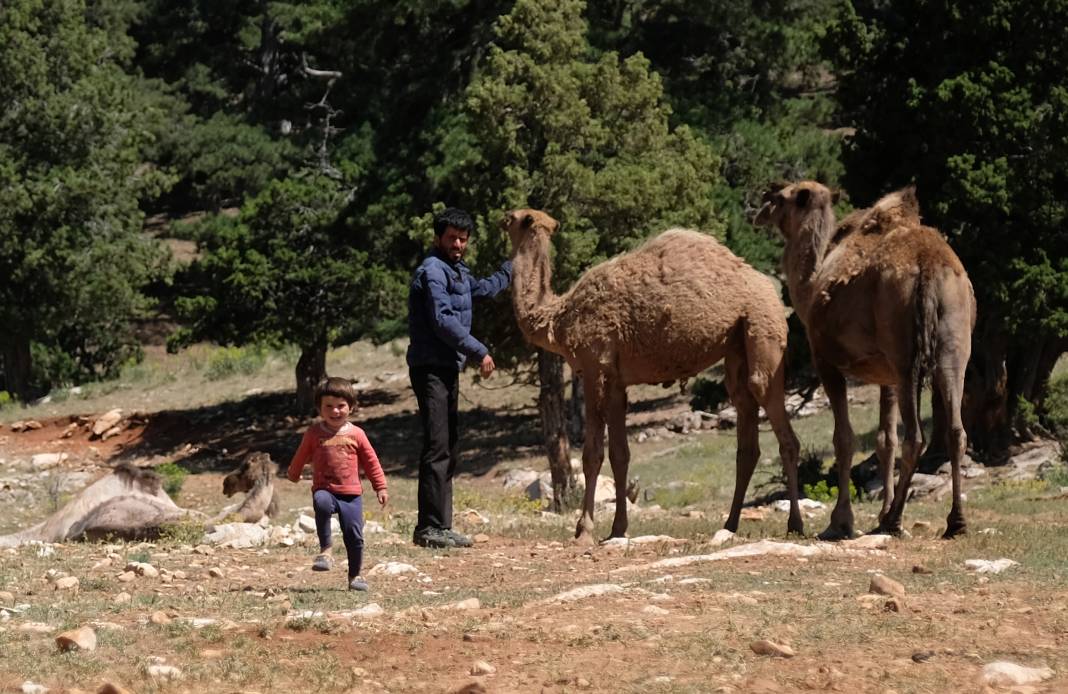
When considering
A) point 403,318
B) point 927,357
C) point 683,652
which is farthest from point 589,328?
point 403,318

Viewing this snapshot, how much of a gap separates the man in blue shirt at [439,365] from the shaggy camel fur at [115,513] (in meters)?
2.97

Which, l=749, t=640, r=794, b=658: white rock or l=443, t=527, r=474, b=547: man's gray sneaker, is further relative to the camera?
l=443, t=527, r=474, b=547: man's gray sneaker

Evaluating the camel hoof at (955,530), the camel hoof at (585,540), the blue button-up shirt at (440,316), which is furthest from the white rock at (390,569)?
the camel hoof at (955,530)

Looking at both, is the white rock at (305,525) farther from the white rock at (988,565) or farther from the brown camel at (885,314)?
the white rock at (988,565)

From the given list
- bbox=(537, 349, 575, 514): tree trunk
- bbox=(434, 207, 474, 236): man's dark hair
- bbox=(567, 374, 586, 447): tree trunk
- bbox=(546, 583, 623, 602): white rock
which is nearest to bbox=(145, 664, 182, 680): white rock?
bbox=(546, 583, 623, 602): white rock

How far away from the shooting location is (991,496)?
19312 mm

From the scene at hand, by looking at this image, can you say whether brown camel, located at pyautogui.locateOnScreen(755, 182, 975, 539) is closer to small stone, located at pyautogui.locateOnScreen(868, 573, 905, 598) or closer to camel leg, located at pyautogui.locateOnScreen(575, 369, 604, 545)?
camel leg, located at pyautogui.locateOnScreen(575, 369, 604, 545)

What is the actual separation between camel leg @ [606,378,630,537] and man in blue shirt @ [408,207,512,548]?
4.76 ft

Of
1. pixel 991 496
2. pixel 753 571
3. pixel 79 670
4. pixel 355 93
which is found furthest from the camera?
pixel 355 93

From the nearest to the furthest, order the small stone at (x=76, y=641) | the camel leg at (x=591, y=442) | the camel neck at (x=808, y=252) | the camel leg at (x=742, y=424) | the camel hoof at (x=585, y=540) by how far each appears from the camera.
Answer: the small stone at (x=76, y=641) → the camel hoof at (x=585, y=540) → the camel leg at (x=591, y=442) → the camel leg at (x=742, y=424) → the camel neck at (x=808, y=252)

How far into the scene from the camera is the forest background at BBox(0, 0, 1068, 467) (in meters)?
24.4

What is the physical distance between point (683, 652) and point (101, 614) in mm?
3707

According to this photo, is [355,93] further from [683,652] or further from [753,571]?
[683,652]

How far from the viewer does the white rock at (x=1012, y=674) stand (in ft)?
24.0
